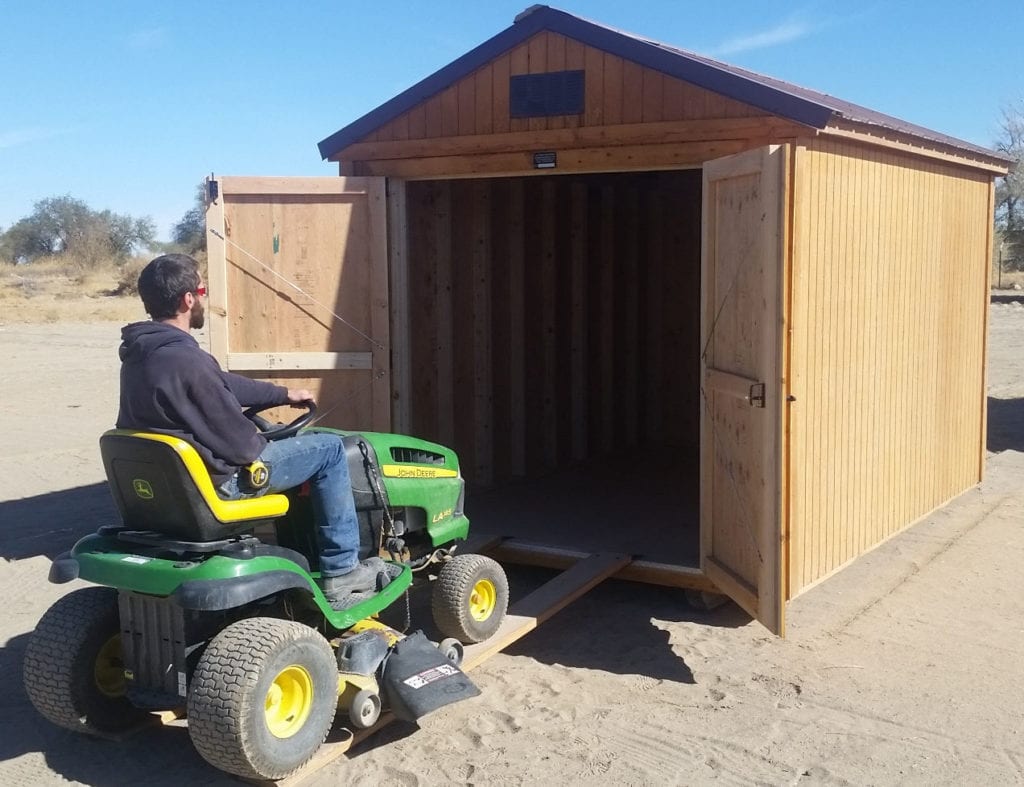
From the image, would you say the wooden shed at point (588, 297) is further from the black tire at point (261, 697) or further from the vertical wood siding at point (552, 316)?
the black tire at point (261, 697)

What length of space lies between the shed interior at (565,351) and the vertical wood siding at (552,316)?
0.04ft

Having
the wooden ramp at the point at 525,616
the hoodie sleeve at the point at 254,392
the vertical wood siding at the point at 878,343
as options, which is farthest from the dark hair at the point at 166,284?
the vertical wood siding at the point at 878,343

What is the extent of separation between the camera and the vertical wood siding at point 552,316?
26.1 feet

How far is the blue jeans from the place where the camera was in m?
4.18

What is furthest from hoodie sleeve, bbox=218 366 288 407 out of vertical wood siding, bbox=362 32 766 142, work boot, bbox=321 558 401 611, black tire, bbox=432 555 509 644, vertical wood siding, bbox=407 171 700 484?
vertical wood siding, bbox=407 171 700 484

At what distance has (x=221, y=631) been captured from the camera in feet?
12.8

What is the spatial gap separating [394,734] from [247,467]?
1.26 m

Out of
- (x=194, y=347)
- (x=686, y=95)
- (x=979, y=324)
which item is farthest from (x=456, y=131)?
(x=979, y=324)

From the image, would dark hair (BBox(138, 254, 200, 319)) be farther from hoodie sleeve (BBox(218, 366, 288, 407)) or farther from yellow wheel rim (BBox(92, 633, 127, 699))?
yellow wheel rim (BBox(92, 633, 127, 699))

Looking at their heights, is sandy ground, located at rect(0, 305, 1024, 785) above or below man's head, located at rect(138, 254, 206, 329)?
below

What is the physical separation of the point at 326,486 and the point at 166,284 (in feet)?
3.22

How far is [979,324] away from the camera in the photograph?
865 cm

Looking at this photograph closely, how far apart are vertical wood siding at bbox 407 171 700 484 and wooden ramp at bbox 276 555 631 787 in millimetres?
2218

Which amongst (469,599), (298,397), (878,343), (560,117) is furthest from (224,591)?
(878,343)
